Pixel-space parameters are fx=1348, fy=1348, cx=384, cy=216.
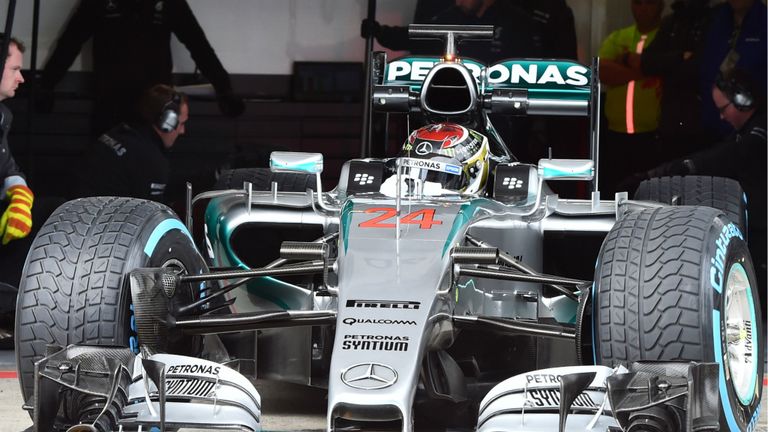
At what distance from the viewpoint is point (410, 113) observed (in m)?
7.32

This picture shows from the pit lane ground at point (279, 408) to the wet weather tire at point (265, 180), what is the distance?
113 centimetres

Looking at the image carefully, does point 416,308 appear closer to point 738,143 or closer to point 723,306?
point 723,306

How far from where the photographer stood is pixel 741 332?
547 centimetres

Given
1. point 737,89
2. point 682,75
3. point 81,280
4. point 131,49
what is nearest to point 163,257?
point 81,280

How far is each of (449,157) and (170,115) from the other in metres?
3.65

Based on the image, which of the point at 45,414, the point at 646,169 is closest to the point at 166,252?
the point at 45,414

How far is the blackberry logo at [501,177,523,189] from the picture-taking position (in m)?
6.44

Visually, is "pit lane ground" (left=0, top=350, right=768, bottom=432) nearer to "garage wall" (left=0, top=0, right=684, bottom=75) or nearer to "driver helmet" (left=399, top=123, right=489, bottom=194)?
"driver helmet" (left=399, top=123, right=489, bottom=194)

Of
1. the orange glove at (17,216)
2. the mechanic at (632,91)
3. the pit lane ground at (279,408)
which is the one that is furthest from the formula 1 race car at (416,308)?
the mechanic at (632,91)

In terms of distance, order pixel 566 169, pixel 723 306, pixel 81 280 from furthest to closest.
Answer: pixel 566 169 → pixel 81 280 → pixel 723 306

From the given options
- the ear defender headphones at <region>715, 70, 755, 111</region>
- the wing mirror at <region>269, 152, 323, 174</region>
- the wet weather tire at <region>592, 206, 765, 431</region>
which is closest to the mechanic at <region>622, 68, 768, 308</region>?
the ear defender headphones at <region>715, 70, 755, 111</region>

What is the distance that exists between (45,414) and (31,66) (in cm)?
538

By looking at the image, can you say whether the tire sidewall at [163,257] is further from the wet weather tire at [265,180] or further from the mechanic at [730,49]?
the mechanic at [730,49]

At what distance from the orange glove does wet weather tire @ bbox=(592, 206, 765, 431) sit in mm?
4203
